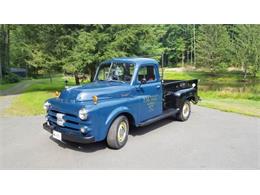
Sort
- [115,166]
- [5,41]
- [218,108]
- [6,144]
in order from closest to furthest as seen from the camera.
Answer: [115,166] → [6,144] → [218,108] → [5,41]

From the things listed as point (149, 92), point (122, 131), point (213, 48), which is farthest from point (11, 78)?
point (122, 131)

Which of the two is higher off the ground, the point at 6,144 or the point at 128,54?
the point at 128,54

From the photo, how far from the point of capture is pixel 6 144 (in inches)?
244

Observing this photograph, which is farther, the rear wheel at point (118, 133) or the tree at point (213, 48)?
the tree at point (213, 48)

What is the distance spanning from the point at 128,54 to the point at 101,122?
1049cm

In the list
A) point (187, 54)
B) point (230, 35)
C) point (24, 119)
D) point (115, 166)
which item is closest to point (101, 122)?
point (115, 166)

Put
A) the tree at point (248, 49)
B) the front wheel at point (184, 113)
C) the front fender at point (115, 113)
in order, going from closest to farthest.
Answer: the front fender at point (115, 113) < the front wheel at point (184, 113) < the tree at point (248, 49)

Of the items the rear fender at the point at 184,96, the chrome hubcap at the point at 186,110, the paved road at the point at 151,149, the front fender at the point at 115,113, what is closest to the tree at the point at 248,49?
the rear fender at the point at 184,96

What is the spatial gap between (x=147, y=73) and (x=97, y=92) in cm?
185

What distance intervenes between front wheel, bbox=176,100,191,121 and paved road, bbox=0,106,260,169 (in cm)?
43

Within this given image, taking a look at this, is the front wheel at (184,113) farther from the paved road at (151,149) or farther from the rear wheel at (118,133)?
the rear wheel at (118,133)

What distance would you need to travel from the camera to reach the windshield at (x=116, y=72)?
21.9ft

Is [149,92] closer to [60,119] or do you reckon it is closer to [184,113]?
[184,113]

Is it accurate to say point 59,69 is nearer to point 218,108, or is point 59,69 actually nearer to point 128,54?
point 128,54
